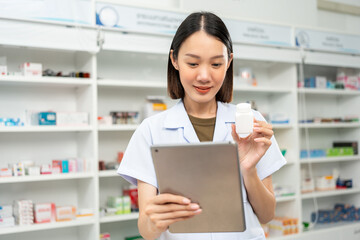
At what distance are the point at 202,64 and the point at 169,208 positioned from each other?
389 mm

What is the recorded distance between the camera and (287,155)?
11.7ft

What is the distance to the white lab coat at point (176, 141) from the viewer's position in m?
1.03

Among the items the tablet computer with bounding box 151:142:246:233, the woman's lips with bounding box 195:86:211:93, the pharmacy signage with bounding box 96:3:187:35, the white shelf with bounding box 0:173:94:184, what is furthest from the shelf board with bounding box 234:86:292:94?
the tablet computer with bounding box 151:142:246:233

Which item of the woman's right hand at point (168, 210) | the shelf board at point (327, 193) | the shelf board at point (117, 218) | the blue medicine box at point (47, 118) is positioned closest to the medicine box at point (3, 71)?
the blue medicine box at point (47, 118)

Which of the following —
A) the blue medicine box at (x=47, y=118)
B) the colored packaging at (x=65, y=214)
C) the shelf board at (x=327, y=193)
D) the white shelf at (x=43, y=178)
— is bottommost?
the shelf board at (x=327, y=193)

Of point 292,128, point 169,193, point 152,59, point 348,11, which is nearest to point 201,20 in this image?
point 169,193

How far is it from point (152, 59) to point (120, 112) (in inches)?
25.0

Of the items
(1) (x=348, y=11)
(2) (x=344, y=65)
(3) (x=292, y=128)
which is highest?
(1) (x=348, y=11)

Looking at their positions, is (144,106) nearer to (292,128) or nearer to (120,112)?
(120,112)

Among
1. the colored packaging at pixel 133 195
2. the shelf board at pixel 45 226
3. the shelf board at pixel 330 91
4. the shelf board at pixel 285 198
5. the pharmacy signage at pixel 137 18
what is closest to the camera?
the shelf board at pixel 45 226

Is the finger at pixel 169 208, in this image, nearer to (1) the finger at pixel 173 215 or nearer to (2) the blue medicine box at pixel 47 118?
(1) the finger at pixel 173 215

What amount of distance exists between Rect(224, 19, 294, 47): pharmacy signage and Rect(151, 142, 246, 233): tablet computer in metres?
2.46

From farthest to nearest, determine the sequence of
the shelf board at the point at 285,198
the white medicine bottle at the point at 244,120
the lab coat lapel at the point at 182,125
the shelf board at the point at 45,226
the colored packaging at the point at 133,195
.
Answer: the shelf board at the point at 285,198
the colored packaging at the point at 133,195
the shelf board at the point at 45,226
the lab coat lapel at the point at 182,125
the white medicine bottle at the point at 244,120

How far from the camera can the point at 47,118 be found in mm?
2529
